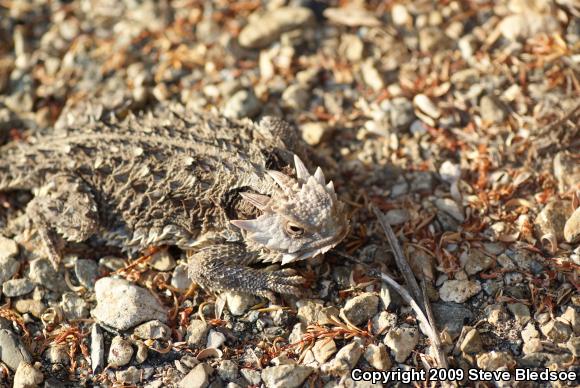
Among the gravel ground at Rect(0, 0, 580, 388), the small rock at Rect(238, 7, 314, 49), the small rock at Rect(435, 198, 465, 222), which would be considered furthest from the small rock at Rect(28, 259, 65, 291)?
the small rock at Rect(435, 198, 465, 222)

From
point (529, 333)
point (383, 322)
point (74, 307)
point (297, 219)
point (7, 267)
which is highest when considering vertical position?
point (297, 219)

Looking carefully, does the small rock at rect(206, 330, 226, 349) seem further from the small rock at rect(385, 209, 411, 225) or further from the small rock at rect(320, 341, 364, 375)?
the small rock at rect(385, 209, 411, 225)

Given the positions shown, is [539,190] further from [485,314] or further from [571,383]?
[571,383]

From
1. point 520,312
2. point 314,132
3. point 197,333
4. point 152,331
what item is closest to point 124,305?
point 152,331

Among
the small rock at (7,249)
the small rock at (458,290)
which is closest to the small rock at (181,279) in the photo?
the small rock at (7,249)

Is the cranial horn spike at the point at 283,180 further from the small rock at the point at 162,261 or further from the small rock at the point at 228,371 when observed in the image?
the small rock at the point at 228,371

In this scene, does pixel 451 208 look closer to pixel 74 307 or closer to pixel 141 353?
pixel 141 353

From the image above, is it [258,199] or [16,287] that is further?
[16,287]
